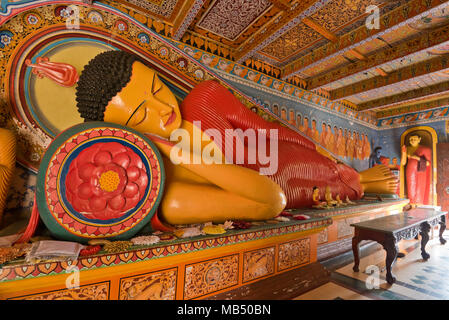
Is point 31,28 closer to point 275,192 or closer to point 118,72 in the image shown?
point 118,72

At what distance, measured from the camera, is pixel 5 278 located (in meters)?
0.94

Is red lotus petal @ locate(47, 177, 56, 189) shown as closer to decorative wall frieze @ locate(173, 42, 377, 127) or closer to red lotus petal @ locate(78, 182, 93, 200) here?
red lotus petal @ locate(78, 182, 93, 200)

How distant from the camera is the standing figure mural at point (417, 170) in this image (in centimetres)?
603

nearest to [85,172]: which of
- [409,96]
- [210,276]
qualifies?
[210,276]

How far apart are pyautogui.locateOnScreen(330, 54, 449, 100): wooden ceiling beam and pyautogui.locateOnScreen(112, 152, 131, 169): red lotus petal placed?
5080 millimetres

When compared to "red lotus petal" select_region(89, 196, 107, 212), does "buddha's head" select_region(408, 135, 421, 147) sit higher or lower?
higher

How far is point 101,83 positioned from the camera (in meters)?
1.80

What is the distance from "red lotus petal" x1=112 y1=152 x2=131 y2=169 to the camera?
4.58 feet

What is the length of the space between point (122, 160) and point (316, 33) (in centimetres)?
330

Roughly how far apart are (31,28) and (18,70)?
1.41 feet

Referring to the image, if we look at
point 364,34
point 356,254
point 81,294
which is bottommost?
point 356,254

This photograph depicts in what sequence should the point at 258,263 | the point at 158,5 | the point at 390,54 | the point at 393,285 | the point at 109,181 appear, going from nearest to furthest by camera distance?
the point at 109,181
the point at 258,263
the point at 393,285
the point at 158,5
the point at 390,54

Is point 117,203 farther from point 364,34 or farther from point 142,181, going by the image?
point 364,34

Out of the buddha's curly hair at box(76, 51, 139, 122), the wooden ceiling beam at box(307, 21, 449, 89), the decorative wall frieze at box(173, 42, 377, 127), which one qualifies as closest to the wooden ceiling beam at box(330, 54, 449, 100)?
the decorative wall frieze at box(173, 42, 377, 127)
